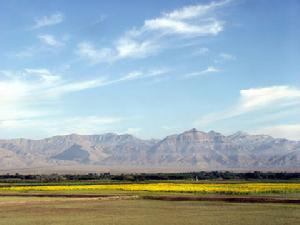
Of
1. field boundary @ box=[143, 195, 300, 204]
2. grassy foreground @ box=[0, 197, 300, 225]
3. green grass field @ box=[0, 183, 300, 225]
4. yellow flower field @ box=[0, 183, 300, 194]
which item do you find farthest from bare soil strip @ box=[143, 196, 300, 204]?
yellow flower field @ box=[0, 183, 300, 194]

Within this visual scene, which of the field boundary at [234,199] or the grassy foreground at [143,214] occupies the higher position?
the field boundary at [234,199]

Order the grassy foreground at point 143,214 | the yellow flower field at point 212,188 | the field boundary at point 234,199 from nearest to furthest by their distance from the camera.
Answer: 1. the grassy foreground at point 143,214
2. the field boundary at point 234,199
3. the yellow flower field at point 212,188

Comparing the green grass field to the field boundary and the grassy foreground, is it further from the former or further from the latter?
the field boundary

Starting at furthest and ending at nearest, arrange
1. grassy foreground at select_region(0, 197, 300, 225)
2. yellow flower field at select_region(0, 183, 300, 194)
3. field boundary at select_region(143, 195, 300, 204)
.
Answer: yellow flower field at select_region(0, 183, 300, 194) < field boundary at select_region(143, 195, 300, 204) < grassy foreground at select_region(0, 197, 300, 225)

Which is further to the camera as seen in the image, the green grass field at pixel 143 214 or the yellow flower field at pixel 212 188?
the yellow flower field at pixel 212 188

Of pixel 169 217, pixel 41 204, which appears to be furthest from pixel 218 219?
pixel 41 204

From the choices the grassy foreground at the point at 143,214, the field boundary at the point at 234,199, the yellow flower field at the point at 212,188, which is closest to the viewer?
the grassy foreground at the point at 143,214

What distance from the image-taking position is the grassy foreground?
34.8 metres

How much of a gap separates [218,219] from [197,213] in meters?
4.57

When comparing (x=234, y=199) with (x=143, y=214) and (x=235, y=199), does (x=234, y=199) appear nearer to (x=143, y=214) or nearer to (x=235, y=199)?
(x=235, y=199)

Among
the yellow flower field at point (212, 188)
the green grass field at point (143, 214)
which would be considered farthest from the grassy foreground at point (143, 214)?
the yellow flower field at point (212, 188)

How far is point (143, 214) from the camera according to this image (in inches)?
1581

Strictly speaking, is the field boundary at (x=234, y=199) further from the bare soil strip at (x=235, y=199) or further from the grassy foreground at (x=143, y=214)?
the grassy foreground at (x=143, y=214)

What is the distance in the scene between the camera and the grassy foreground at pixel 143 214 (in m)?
34.8
